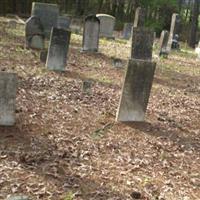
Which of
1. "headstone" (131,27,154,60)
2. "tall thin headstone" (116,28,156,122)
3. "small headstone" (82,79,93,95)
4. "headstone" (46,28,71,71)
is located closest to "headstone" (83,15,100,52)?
"headstone" (131,27,154,60)

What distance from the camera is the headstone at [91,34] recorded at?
15805 millimetres

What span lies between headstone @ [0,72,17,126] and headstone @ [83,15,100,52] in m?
8.62

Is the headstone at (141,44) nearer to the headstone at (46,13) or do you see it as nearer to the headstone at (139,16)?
the headstone at (46,13)

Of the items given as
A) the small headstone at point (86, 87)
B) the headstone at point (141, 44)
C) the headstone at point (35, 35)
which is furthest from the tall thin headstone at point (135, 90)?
the headstone at point (35, 35)

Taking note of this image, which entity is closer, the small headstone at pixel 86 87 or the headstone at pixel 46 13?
the small headstone at pixel 86 87

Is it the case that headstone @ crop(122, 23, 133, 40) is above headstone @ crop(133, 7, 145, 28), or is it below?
below

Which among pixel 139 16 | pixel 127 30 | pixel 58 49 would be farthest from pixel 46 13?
pixel 127 30

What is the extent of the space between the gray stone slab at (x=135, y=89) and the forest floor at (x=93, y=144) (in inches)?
8.3

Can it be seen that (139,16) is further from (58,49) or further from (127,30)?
(58,49)

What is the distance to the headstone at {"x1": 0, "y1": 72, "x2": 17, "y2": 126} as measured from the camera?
24.0 ft

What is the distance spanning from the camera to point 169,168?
23.0 feet

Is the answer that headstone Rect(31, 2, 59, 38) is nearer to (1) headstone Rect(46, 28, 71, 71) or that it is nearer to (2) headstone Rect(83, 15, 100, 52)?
(2) headstone Rect(83, 15, 100, 52)

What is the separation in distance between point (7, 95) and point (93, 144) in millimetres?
1473

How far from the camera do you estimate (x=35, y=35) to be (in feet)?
50.2
